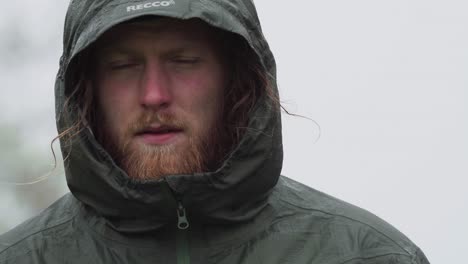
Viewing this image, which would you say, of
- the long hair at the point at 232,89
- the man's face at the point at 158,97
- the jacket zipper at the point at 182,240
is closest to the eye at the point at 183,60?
the man's face at the point at 158,97

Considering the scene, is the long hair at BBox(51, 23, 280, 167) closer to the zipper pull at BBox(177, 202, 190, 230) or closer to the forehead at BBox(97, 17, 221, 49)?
the forehead at BBox(97, 17, 221, 49)

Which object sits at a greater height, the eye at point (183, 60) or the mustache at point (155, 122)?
the eye at point (183, 60)

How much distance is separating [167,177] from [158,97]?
0.72 feet

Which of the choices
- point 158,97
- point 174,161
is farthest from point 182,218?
point 158,97

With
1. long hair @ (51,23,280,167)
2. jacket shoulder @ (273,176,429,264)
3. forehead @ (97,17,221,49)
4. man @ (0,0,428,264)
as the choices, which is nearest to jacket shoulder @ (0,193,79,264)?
man @ (0,0,428,264)

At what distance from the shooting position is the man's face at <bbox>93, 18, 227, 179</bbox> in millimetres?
2844

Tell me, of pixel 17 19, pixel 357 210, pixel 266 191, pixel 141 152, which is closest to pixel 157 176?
pixel 141 152

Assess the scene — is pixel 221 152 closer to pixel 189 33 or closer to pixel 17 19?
pixel 189 33

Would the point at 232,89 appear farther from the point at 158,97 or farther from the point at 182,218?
the point at 182,218

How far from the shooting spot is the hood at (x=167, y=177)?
275cm

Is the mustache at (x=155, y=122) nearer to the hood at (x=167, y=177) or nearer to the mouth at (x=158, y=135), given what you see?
the mouth at (x=158, y=135)

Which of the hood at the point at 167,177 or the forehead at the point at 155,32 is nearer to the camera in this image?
the hood at the point at 167,177

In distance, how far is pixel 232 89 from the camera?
304cm

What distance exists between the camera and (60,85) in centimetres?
293
